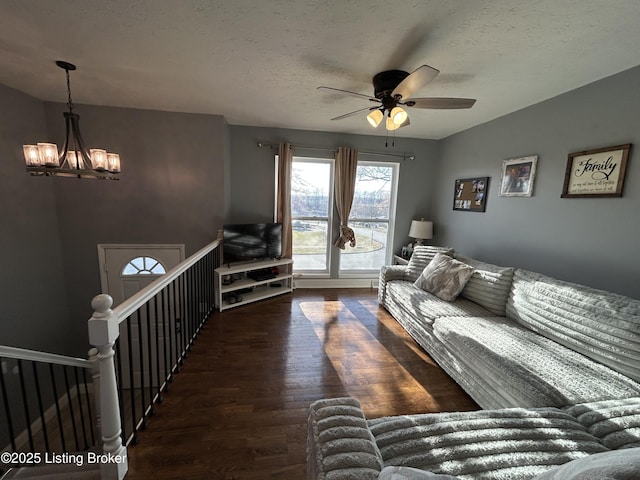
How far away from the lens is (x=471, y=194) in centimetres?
361

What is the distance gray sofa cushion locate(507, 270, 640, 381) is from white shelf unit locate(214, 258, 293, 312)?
9.39 ft

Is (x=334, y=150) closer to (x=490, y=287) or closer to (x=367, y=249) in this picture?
(x=367, y=249)

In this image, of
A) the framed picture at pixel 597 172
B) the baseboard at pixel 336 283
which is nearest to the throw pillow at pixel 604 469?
the framed picture at pixel 597 172

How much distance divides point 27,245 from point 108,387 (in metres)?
3.01

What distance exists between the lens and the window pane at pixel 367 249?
4.51 meters

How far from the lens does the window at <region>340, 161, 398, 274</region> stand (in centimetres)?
439

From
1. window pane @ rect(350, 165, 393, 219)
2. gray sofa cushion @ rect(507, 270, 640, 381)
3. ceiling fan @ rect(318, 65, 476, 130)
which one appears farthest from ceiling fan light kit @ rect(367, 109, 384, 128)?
window pane @ rect(350, 165, 393, 219)

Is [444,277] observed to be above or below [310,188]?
below

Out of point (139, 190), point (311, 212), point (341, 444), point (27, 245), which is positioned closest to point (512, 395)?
point (341, 444)

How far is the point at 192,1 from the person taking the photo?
1434 millimetres

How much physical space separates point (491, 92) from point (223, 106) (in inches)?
113

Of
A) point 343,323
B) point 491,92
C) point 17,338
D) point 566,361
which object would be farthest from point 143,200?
point 566,361

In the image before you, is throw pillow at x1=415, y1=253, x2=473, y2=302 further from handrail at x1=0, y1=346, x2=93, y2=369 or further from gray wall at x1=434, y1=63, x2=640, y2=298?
handrail at x1=0, y1=346, x2=93, y2=369

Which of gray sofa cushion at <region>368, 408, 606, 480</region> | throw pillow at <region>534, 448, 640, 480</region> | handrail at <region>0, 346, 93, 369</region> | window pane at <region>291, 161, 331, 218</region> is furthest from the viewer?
window pane at <region>291, 161, 331, 218</region>
